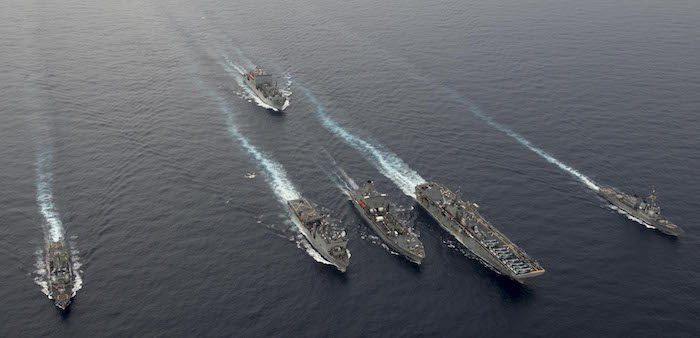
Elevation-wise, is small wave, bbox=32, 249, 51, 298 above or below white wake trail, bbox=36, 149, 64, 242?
above

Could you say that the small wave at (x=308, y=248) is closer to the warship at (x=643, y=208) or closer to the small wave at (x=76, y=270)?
the small wave at (x=76, y=270)

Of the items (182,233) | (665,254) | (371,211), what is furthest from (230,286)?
(665,254)

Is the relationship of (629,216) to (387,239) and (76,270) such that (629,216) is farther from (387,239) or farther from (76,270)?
(76,270)

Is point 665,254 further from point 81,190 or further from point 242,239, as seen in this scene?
point 81,190

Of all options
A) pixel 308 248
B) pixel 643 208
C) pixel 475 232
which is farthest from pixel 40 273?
pixel 643 208

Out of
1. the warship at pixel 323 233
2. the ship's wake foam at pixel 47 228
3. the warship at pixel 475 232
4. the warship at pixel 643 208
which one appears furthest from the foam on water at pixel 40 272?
the warship at pixel 643 208

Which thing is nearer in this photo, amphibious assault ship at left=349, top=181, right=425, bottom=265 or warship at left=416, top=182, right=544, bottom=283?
warship at left=416, top=182, right=544, bottom=283

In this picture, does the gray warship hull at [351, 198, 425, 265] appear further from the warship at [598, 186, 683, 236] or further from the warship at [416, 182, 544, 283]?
the warship at [598, 186, 683, 236]

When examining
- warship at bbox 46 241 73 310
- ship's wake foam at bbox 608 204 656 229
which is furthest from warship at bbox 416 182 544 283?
warship at bbox 46 241 73 310
